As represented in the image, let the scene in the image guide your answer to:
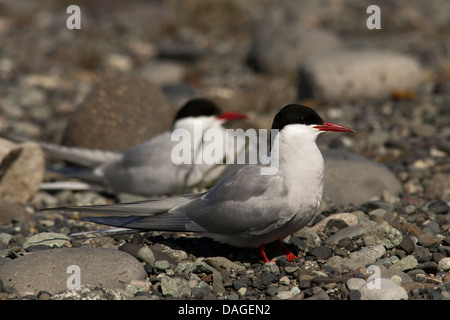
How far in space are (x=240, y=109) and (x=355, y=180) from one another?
2594 mm

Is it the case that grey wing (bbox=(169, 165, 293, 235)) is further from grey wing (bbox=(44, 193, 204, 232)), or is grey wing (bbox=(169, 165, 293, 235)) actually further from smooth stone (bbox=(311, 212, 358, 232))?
smooth stone (bbox=(311, 212, 358, 232))

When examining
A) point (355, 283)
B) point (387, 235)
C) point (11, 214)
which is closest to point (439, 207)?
point (387, 235)

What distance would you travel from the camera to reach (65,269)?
129 inches

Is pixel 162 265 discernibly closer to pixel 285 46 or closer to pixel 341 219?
pixel 341 219

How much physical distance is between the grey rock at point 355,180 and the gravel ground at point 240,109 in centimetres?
8

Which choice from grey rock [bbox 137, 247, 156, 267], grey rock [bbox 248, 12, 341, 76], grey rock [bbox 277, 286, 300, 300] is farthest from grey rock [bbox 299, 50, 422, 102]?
grey rock [bbox 277, 286, 300, 300]

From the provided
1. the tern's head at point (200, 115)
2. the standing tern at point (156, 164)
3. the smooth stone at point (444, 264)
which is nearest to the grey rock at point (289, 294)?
the smooth stone at point (444, 264)

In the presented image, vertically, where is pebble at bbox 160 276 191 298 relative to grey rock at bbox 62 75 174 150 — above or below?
below

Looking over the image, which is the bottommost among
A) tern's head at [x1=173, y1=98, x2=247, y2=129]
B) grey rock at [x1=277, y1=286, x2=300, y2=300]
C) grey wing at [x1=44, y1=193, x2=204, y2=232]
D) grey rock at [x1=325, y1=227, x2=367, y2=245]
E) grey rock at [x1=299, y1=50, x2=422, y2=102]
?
grey rock at [x1=277, y1=286, x2=300, y2=300]

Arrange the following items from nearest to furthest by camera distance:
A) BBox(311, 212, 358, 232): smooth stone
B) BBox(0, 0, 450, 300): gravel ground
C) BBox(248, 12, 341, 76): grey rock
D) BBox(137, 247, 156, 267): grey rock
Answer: BBox(0, 0, 450, 300): gravel ground
BBox(137, 247, 156, 267): grey rock
BBox(311, 212, 358, 232): smooth stone
BBox(248, 12, 341, 76): grey rock

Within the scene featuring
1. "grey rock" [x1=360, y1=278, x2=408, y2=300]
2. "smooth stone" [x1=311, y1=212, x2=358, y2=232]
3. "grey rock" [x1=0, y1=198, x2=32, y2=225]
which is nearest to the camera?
"grey rock" [x1=360, y1=278, x2=408, y2=300]

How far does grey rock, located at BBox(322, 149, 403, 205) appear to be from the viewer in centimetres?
466

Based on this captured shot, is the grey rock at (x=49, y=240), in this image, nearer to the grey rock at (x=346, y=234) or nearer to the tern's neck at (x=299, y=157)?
the tern's neck at (x=299, y=157)
